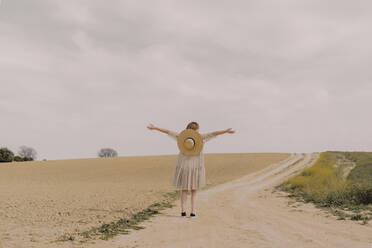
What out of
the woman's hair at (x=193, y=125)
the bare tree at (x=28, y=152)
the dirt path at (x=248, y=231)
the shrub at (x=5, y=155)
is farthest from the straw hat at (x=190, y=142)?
the bare tree at (x=28, y=152)

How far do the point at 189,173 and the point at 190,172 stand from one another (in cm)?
4

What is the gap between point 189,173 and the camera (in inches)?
343

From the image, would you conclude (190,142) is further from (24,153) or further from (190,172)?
(24,153)

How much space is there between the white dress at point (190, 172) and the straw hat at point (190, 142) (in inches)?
6.3

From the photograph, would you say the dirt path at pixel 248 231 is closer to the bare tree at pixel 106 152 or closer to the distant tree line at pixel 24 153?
the distant tree line at pixel 24 153

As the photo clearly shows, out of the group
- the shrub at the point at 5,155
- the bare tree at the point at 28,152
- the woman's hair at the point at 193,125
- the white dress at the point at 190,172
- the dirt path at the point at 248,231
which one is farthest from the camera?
the bare tree at the point at 28,152

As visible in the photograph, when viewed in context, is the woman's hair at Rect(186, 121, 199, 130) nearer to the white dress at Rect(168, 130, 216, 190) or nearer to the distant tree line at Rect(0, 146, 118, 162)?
the white dress at Rect(168, 130, 216, 190)

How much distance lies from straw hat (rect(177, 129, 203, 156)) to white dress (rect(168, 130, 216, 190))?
16 cm

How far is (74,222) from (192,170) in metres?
3.60

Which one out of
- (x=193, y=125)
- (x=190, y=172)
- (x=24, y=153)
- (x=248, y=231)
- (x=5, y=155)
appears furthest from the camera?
(x=24, y=153)

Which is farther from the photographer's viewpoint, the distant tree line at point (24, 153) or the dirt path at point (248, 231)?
the distant tree line at point (24, 153)

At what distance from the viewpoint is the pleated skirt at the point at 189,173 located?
8.70 m

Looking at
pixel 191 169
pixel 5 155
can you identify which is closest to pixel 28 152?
pixel 5 155

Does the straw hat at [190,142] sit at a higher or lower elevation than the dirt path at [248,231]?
higher
